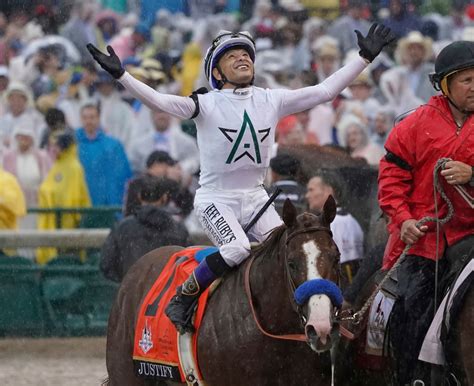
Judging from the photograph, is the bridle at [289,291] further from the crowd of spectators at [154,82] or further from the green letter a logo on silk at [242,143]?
the crowd of spectators at [154,82]

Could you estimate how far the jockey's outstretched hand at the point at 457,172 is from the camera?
7.86 metres

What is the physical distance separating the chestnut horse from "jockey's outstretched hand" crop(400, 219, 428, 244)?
445 mm

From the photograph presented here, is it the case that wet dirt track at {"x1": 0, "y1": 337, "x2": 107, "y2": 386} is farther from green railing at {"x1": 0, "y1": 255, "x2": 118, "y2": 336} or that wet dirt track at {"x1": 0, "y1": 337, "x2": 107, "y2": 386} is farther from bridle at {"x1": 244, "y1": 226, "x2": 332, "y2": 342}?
bridle at {"x1": 244, "y1": 226, "x2": 332, "y2": 342}

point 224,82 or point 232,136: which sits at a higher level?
point 224,82

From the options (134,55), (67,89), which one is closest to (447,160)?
(67,89)

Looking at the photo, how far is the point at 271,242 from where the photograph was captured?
8.34 meters

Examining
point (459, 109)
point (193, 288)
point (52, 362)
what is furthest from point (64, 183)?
point (459, 109)

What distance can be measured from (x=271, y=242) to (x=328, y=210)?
524 millimetres

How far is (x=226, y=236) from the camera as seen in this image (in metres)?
8.67

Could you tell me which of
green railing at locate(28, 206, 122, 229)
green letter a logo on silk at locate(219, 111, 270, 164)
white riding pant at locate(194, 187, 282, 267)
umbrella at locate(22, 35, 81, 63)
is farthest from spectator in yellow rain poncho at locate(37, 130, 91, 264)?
green letter a logo on silk at locate(219, 111, 270, 164)

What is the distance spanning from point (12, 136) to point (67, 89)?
2294 millimetres

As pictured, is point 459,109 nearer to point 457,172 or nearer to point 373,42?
point 457,172

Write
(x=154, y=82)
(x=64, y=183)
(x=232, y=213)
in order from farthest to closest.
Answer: (x=154, y=82) < (x=64, y=183) < (x=232, y=213)

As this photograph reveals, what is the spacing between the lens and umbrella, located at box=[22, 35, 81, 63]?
19.1m
